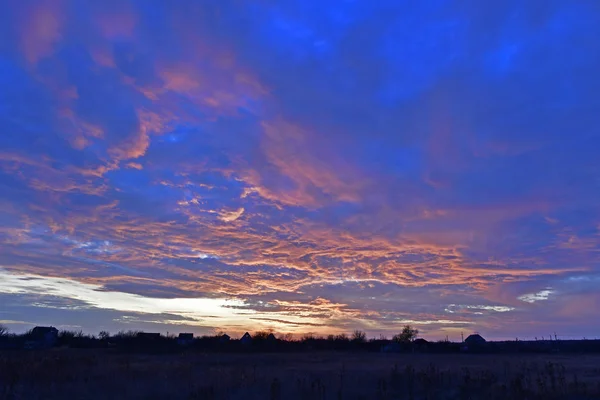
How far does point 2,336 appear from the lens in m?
85.4

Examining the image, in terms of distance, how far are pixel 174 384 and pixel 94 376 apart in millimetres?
4331

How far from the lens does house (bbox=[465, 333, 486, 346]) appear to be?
103 m

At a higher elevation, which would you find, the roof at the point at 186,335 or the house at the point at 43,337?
the roof at the point at 186,335

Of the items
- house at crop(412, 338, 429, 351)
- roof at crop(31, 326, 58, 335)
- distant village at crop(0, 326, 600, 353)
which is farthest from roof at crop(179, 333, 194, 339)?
house at crop(412, 338, 429, 351)

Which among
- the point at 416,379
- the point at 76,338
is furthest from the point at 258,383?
the point at 76,338

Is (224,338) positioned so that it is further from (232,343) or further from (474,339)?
(474,339)

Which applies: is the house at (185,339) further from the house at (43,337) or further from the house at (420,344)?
the house at (420,344)

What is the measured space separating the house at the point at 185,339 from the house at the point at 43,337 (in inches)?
817

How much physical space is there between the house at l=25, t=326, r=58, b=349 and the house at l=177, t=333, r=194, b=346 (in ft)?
68.1

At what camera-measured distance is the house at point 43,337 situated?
264ft

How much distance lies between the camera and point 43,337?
88938 mm

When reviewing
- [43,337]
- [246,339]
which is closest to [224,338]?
[246,339]

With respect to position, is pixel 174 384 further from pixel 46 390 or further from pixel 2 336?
pixel 2 336

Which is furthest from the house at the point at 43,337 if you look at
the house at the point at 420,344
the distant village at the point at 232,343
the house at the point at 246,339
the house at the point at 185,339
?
the house at the point at 420,344
